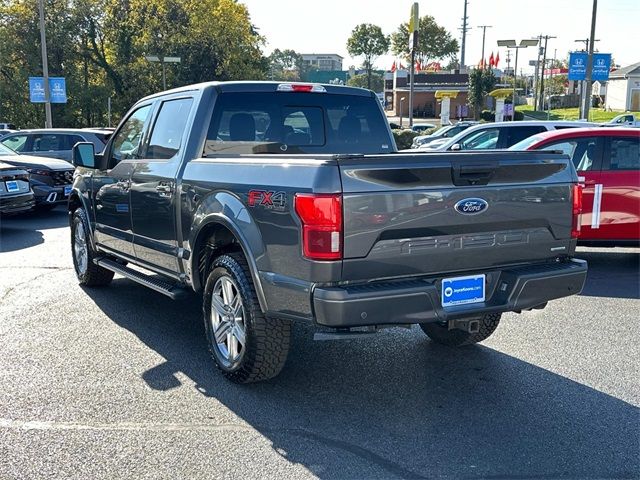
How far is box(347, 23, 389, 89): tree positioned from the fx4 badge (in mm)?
111912

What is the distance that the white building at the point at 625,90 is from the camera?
231 ft

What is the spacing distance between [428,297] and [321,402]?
106 centimetres

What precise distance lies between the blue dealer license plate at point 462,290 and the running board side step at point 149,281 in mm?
2188

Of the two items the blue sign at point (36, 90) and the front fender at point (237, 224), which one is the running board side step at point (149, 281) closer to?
the front fender at point (237, 224)

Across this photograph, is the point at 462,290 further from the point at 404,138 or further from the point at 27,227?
the point at 404,138

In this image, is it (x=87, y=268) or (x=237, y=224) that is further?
(x=87, y=268)

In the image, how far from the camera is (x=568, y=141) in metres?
8.60

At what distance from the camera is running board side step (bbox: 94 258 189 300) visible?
5.26 m

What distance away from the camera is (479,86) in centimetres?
7400

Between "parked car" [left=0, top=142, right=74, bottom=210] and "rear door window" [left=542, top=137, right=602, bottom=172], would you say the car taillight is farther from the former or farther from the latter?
"parked car" [left=0, top=142, right=74, bottom=210]

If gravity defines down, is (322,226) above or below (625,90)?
below

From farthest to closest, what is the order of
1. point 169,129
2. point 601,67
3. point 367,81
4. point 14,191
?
point 367,81, point 601,67, point 14,191, point 169,129

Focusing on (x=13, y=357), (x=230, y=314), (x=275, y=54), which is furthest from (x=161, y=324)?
(x=275, y=54)

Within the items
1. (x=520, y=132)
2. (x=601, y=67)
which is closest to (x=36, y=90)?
(x=520, y=132)
